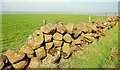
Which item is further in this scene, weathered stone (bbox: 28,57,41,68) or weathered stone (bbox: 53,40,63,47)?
weathered stone (bbox: 53,40,63,47)

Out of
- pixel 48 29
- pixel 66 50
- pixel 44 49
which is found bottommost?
pixel 66 50

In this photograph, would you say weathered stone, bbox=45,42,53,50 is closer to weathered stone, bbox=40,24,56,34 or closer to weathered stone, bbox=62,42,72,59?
weathered stone, bbox=40,24,56,34

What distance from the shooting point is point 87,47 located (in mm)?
10195

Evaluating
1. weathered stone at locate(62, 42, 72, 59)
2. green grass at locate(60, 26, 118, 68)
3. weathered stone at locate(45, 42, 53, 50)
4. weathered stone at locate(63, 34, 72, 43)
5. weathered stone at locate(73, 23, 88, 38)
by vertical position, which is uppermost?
weathered stone at locate(73, 23, 88, 38)

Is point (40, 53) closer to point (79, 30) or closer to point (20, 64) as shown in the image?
point (20, 64)

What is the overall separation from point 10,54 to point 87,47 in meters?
4.36

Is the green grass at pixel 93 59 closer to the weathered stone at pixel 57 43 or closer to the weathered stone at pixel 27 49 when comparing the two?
the weathered stone at pixel 57 43

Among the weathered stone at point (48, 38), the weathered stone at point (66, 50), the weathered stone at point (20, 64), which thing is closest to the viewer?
the weathered stone at point (20, 64)

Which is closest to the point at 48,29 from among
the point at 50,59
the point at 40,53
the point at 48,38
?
the point at 48,38

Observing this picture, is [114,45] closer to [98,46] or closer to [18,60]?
[98,46]

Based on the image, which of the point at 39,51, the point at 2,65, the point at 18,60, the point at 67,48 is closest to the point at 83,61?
the point at 67,48

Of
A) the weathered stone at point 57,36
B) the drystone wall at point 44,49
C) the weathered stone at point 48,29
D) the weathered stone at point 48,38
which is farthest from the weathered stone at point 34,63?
the weathered stone at point 57,36

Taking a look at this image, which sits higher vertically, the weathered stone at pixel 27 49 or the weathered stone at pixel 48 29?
the weathered stone at pixel 48 29

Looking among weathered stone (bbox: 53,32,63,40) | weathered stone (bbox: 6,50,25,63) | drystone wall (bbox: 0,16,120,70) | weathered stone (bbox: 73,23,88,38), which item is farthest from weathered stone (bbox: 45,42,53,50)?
weathered stone (bbox: 73,23,88,38)
